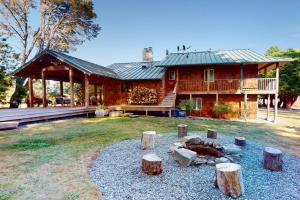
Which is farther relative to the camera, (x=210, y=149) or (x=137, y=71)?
(x=137, y=71)

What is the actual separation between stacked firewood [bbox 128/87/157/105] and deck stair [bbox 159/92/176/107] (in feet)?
2.49

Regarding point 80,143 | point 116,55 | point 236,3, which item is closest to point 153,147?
point 80,143

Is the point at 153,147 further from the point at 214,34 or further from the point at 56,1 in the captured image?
the point at 214,34

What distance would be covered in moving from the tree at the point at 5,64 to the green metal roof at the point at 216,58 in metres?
13.2

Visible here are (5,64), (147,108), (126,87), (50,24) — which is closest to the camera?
(147,108)

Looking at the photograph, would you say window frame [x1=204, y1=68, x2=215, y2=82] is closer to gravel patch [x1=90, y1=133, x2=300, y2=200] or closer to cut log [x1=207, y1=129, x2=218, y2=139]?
cut log [x1=207, y1=129, x2=218, y2=139]

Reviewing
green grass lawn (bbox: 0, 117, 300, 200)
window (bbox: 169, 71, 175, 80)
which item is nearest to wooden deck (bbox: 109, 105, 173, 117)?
window (bbox: 169, 71, 175, 80)

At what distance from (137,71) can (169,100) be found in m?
4.63

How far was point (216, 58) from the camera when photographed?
16766 millimetres

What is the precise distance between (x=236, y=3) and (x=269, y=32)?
21.3 m

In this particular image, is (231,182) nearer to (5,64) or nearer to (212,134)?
(212,134)

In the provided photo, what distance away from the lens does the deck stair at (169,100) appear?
51.4 ft

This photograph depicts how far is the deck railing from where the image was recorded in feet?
49.7

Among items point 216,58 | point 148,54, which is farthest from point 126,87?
point 216,58
